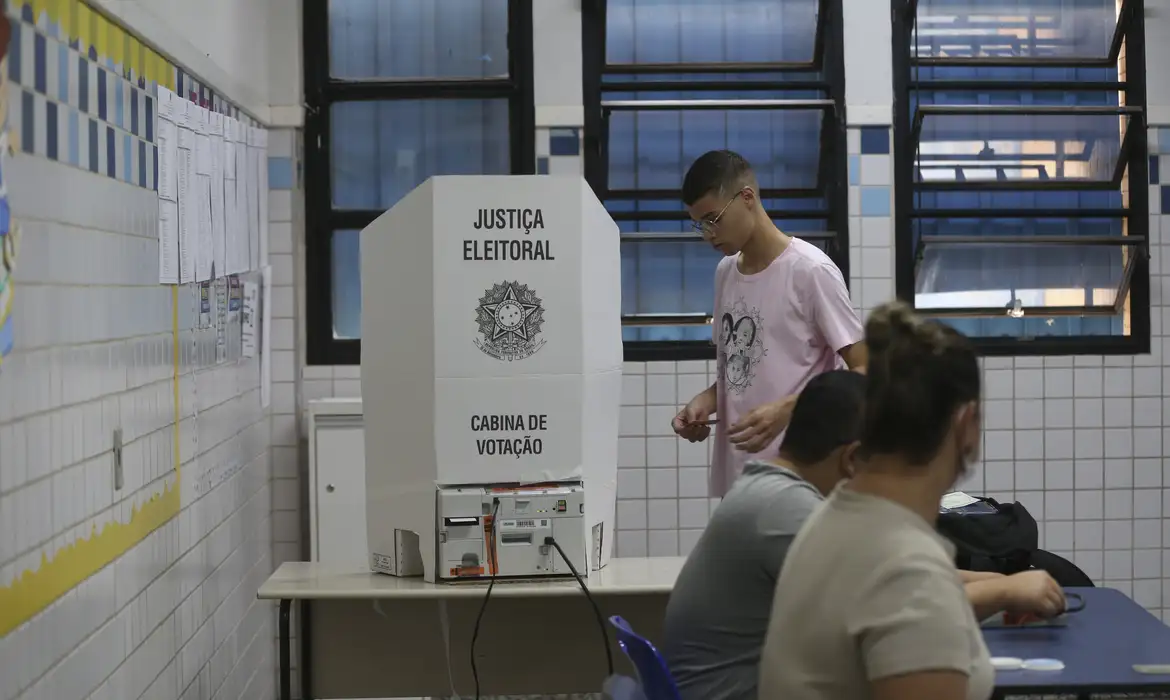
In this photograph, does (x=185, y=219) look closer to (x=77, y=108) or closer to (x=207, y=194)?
(x=207, y=194)

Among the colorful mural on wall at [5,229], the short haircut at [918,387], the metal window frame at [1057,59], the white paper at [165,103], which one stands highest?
the metal window frame at [1057,59]

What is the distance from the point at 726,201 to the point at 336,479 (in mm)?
1990

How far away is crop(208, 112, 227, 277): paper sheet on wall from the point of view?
3.57 meters

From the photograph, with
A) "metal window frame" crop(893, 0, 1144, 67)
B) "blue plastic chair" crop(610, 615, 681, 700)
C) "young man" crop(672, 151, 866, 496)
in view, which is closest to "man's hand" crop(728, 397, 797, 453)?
"young man" crop(672, 151, 866, 496)

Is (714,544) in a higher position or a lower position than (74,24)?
lower

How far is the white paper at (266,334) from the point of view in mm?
4324

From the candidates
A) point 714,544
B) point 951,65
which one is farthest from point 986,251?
point 714,544

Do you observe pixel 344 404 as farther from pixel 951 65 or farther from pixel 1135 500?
pixel 1135 500

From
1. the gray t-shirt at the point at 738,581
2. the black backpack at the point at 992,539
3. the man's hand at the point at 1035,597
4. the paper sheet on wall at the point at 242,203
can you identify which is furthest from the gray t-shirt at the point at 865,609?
the paper sheet on wall at the point at 242,203

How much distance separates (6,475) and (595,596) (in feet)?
4.48

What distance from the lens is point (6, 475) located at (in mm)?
2080

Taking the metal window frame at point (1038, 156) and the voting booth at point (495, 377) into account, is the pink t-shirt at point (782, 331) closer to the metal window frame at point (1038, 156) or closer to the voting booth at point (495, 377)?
the voting booth at point (495, 377)

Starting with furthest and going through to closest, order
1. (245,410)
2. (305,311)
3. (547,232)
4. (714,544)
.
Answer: (305,311), (245,410), (547,232), (714,544)

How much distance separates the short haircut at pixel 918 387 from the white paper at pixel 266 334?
3.30 metres
